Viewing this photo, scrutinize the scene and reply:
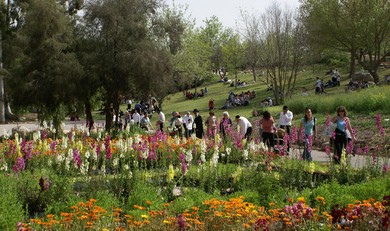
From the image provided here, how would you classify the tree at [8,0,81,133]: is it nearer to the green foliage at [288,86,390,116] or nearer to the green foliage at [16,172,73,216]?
the green foliage at [288,86,390,116]

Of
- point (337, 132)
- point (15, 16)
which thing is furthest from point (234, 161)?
point (15, 16)

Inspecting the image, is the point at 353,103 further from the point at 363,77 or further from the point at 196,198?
the point at 196,198

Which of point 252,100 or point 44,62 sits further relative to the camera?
point 252,100

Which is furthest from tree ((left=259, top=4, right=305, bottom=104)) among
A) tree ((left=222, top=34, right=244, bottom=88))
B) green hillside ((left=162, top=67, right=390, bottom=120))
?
tree ((left=222, top=34, right=244, bottom=88))

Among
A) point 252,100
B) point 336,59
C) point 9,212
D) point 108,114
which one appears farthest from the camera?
point 336,59

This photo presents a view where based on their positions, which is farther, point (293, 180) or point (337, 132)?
point (337, 132)

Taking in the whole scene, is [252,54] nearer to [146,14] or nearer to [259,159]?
[146,14]

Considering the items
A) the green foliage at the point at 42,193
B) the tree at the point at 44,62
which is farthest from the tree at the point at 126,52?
the green foliage at the point at 42,193

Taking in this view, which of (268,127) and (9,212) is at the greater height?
(268,127)

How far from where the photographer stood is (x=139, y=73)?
888 inches

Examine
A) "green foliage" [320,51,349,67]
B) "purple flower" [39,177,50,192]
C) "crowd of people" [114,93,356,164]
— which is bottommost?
"purple flower" [39,177,50,192]

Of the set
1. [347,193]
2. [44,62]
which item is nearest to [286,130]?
[347,193]

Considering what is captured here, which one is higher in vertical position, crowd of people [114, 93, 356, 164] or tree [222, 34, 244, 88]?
tree [222, 34, 244, 88]

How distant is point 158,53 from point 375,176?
14.9m
